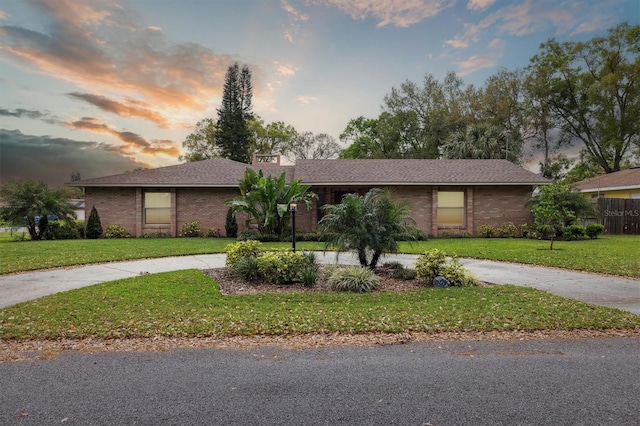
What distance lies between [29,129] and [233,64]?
1162 inches

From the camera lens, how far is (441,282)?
725 cm

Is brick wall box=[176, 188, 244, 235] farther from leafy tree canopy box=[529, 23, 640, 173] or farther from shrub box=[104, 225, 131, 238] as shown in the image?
leafy tree canopy box=[529, 23, 640, 173]

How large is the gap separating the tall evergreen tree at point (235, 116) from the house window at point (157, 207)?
20028 millimetres

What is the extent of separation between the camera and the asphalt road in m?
2.72

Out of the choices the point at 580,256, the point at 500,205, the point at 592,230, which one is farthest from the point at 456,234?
the point at 580,256

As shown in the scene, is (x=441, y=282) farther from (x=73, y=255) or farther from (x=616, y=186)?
(x=616, y=186)

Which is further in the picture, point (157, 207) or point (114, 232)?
point (157, 207)

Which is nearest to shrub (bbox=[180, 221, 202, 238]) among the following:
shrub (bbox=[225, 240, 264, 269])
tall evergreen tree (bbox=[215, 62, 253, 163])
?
shrub (bbox=[225, 240, 264, 269])

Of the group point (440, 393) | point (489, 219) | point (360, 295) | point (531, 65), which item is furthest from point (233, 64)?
point (440, 393)

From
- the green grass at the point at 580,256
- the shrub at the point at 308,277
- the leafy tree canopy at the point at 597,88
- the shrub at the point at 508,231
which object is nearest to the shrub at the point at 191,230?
the green grass at the point at 580,256

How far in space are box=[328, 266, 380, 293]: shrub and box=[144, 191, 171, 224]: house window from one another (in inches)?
554

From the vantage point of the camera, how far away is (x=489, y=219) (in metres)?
18.9

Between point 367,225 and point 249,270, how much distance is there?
9.21ft

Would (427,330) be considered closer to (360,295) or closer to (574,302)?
(360,295)
